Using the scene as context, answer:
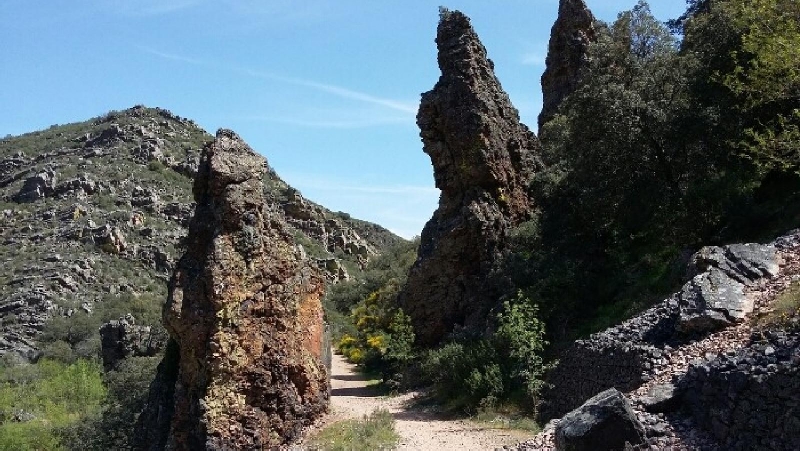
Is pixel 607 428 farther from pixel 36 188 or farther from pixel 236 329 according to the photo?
pixel 36 188

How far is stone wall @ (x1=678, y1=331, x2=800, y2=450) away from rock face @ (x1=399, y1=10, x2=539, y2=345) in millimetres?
15437

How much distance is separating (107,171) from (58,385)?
2891 centimetres

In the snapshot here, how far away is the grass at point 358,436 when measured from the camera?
13773mm

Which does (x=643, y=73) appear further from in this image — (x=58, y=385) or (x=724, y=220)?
(x=58, y=385)

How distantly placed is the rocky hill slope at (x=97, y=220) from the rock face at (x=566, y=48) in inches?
715

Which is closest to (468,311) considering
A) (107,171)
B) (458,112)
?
(458,112)

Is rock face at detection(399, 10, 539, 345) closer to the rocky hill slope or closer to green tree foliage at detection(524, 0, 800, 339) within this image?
green tree foliage at detection(524, 0, 800, 339)

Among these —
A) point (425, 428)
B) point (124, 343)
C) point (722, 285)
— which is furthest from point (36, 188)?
point (722, 285)

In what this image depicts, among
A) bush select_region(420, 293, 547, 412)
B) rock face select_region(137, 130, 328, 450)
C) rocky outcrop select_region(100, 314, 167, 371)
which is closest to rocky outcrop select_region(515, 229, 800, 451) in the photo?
bush select_region(420, 293, 547, 412)

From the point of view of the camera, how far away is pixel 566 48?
38.8 m

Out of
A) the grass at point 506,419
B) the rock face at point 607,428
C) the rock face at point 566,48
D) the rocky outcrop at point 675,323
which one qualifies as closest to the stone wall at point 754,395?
the rock face at point 607,428

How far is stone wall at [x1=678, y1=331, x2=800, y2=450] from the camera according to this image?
755cm

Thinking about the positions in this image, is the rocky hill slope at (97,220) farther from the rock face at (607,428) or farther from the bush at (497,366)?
the rock face at (607,428)

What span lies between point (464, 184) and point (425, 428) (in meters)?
12.7
